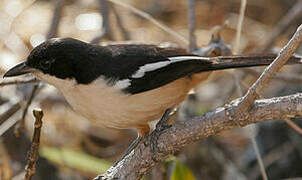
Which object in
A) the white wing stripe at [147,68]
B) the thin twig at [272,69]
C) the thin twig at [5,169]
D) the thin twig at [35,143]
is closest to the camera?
the thin twig at [272,69]

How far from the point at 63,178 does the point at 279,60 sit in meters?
3.27

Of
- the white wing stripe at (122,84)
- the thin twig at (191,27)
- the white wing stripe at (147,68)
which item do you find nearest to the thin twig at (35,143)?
the white wing stripe at (122,84)

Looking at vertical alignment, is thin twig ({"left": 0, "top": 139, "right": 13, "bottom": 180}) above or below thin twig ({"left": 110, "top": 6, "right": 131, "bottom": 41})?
below

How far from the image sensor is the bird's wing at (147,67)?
10.4 feet

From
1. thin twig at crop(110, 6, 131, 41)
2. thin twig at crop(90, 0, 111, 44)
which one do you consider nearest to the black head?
thin twig at crop(90, 0, 111, 44)

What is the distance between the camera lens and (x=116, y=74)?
3.16 meters

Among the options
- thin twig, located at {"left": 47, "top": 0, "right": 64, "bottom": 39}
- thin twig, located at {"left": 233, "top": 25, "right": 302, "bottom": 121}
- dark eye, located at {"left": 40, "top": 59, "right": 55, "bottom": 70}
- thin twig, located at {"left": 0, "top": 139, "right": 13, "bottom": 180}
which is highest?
thin twig, located at {"left": 233, "top": 25, "right": 302, "bottom": 121}

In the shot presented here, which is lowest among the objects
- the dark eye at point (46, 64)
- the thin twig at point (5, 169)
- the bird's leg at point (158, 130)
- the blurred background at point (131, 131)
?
the blurred background at point (131, 131)

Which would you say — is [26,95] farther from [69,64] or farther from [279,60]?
[279,60]

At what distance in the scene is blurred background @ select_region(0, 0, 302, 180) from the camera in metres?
4.54

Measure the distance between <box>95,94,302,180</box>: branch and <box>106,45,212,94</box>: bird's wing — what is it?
0.35 m

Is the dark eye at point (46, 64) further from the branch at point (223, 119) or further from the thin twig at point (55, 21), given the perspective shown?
the thin twig at point (55, 21)

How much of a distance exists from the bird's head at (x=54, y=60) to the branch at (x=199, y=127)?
0.61 m

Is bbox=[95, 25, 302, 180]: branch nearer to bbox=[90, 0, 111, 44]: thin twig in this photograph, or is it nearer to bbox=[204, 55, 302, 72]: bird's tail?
bbox=[204, 55, 302, 72]: bird's tail
